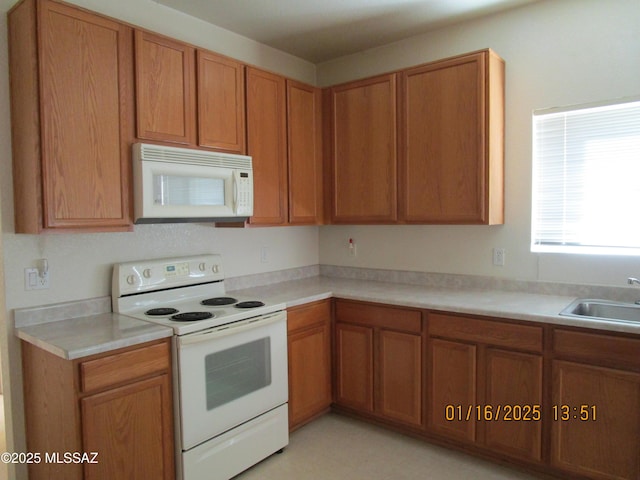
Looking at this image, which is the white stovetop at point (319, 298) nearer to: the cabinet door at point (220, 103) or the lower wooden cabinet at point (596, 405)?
the lower wooden cabinet at point (596, 405)

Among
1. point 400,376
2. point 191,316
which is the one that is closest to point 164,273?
point 191,316

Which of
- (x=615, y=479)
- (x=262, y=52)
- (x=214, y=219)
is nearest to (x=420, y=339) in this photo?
(x=615, y=479)

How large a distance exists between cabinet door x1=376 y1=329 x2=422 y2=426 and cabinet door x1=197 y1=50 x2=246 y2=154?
5.09 ft

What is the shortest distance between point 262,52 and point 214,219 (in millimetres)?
1516

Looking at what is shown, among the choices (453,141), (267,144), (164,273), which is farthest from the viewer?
(267,144)

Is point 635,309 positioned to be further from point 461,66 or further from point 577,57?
point 461,66

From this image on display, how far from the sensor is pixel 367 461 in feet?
8.45

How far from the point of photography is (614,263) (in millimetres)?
2537

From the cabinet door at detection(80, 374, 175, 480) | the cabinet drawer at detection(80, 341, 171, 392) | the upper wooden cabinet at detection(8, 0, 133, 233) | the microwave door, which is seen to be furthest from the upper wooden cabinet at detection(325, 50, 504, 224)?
the cabinet door at detection(80, 374, 175, 480)

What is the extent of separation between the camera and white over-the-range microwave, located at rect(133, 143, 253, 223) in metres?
2.25

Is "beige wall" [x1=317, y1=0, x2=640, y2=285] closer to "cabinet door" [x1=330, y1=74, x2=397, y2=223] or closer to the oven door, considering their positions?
"cabinet door" [x1=330, y1=74, x2=397, y2=223]

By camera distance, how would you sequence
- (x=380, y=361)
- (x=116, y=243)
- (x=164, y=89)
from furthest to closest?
(x=380, y=361) < (x=116, y=243) < (x=164, y=89)

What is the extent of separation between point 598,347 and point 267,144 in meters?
2.21

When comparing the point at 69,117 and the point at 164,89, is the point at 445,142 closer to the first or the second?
the point at 164,89
